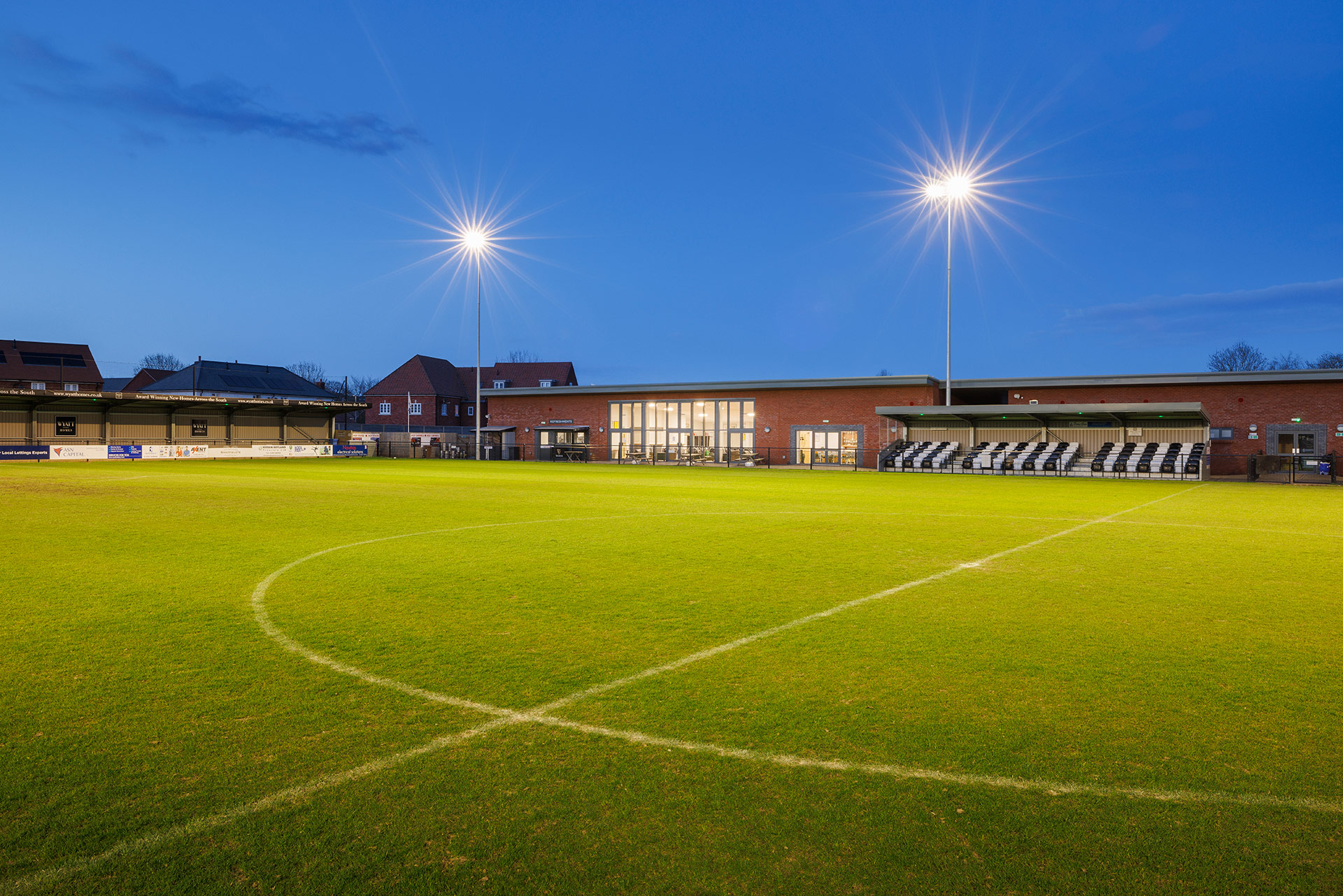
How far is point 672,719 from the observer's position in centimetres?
463

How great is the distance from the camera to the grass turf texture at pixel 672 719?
10.5 feet

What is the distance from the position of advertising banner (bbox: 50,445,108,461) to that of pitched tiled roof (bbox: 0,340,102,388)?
4312 cm

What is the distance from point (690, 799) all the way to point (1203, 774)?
102 inches

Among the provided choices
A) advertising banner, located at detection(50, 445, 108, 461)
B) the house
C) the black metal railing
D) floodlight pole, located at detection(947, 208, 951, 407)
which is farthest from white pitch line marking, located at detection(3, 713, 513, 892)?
the house

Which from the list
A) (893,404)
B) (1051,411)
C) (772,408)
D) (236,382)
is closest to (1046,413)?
(1051,411)

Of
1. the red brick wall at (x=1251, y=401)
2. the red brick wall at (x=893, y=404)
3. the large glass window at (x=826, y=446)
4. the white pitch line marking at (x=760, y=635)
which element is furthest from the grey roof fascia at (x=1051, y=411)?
the white pitch line marking at (x=760, y=635)

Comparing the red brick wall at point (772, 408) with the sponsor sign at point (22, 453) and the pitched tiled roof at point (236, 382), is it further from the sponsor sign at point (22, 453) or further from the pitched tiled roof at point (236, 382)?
the pitched tiled roof at point (236, 382)

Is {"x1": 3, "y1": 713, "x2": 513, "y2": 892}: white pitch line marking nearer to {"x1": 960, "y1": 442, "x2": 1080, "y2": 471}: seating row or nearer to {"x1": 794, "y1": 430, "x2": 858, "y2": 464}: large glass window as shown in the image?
{"x1": 960, "y1": 442, "x2": 1080, "y2": 471}: seating row

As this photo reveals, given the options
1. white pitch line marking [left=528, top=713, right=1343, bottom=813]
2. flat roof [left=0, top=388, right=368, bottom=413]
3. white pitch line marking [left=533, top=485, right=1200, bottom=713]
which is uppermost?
flat roof [left=0, top=388, right=368, bottom=413]

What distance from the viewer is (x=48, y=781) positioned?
379 cm

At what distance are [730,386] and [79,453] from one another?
127ft

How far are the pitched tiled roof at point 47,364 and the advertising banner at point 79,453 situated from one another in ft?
141

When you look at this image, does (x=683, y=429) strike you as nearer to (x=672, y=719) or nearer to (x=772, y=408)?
(x=772, y=408)

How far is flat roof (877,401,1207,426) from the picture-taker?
37.5m
